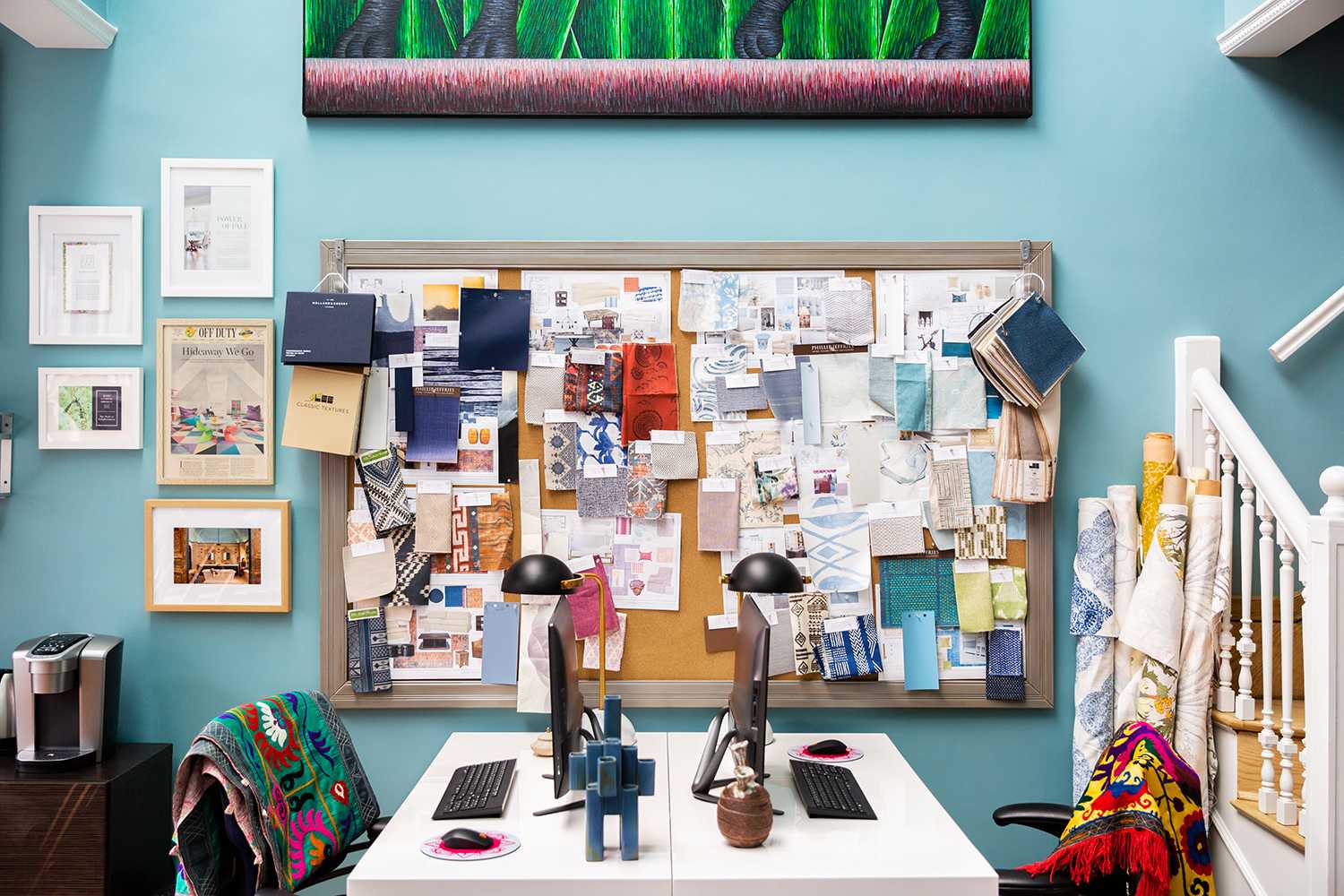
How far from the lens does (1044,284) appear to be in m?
2.56

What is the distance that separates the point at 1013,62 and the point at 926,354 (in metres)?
0.89

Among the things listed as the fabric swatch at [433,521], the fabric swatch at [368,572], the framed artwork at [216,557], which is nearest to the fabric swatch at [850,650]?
the fabric swatch at [433,521]

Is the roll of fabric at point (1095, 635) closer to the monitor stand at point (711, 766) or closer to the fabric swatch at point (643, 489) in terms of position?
the monitor stand at point (711, 766)

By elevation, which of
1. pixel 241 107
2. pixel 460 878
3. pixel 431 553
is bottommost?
pixel 460 878

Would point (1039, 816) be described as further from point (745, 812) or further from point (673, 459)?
point (673, 459)

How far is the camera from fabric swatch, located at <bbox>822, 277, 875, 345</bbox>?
254 cm

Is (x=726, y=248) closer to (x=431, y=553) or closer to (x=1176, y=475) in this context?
(x=431, y=553)

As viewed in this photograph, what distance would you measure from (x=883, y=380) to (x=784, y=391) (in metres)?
0.29

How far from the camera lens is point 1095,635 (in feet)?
8.05

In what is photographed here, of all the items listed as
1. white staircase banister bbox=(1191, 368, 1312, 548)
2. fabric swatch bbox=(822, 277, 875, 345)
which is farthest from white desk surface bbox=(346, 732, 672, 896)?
white staircase banister bbox=(1191, 368, 1312, 548)

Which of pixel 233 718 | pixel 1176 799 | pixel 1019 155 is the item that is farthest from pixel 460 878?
pixel 1019 155

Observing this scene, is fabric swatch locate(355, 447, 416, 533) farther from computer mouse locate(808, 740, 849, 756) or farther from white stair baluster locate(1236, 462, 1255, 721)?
white stair baluster locate(1236, 462, 1255, 721)

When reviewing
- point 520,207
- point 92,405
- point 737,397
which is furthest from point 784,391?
point 92,405

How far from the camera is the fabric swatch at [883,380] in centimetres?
254
